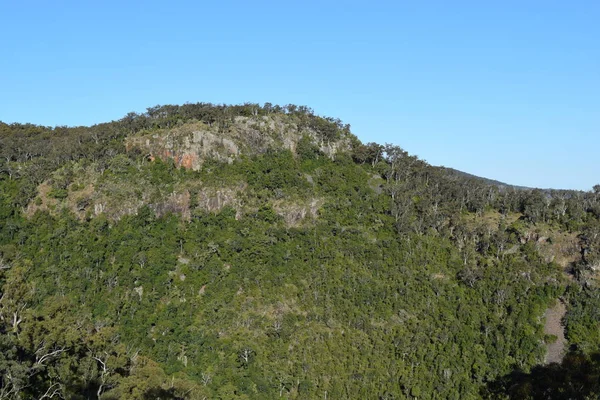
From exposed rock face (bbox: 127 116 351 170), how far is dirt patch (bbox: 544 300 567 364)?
60.7 metres

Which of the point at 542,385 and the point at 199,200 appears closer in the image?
the point at 542,385

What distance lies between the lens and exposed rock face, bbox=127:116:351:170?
109312 millimetres

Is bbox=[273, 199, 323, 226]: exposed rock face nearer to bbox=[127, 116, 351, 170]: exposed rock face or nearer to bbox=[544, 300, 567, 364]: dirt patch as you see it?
bbox=[127, 116, 351, 170]: exposed rock face

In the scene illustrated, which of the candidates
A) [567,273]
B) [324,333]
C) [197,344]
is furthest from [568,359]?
[197,344]

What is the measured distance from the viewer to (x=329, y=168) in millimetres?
117062

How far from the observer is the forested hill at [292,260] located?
78.1 m

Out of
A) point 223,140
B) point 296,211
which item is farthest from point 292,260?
point 223,140

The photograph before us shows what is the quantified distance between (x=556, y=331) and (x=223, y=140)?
77.7 meters

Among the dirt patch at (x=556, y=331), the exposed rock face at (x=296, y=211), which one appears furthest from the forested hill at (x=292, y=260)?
the dirt patch at (x=556, y=331)

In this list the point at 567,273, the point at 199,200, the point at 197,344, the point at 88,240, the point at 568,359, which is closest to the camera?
the point at 568,359

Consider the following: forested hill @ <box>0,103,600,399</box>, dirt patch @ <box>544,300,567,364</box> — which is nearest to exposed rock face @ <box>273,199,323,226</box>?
forested hill @ <box>0,103,600,399</box>

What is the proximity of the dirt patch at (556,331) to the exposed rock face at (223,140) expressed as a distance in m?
60.7

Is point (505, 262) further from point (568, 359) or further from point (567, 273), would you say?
point (568, 359)

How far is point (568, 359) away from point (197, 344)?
2236 inches
